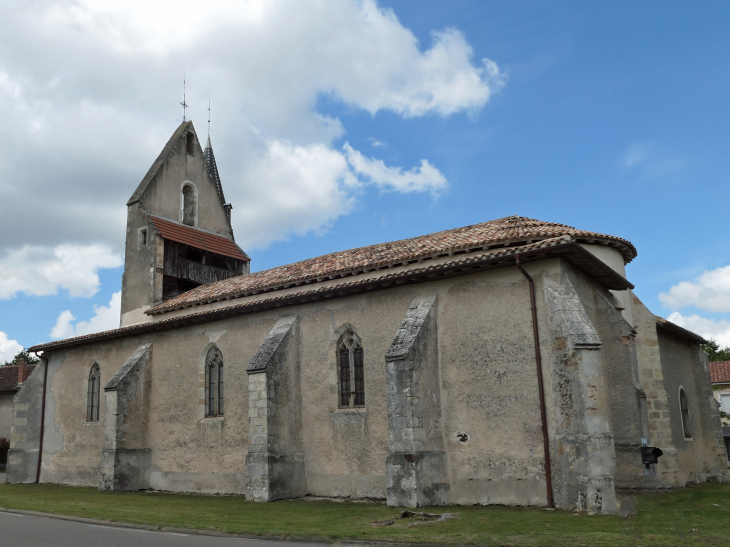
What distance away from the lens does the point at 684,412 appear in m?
19.3

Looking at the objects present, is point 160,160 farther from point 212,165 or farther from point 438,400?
point 438,400

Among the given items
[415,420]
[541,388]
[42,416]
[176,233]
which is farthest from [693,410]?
[42,416]

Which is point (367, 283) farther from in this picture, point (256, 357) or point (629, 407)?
point (629, 407)

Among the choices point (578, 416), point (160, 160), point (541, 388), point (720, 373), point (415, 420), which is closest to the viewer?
point (578, 416)

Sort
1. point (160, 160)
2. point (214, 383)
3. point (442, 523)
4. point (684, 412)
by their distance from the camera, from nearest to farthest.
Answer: point (442, 523) → point (214, 383) → point (684, 412) → point (160, 160)

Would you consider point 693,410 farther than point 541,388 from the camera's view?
Yes

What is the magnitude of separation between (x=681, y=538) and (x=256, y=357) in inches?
412

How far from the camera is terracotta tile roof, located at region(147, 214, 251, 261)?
25.0 metres

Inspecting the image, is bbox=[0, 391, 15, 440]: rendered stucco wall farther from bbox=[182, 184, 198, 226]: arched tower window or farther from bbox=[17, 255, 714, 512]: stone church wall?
bbox=[17, 255, 714, 512]: stone church wall

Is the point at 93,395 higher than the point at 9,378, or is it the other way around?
the point at 9,378

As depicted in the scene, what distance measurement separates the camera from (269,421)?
49.5ft

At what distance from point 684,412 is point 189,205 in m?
21.3

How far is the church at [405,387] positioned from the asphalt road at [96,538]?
4.31m

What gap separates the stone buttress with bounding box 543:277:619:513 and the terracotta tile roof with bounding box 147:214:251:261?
17.2 m
